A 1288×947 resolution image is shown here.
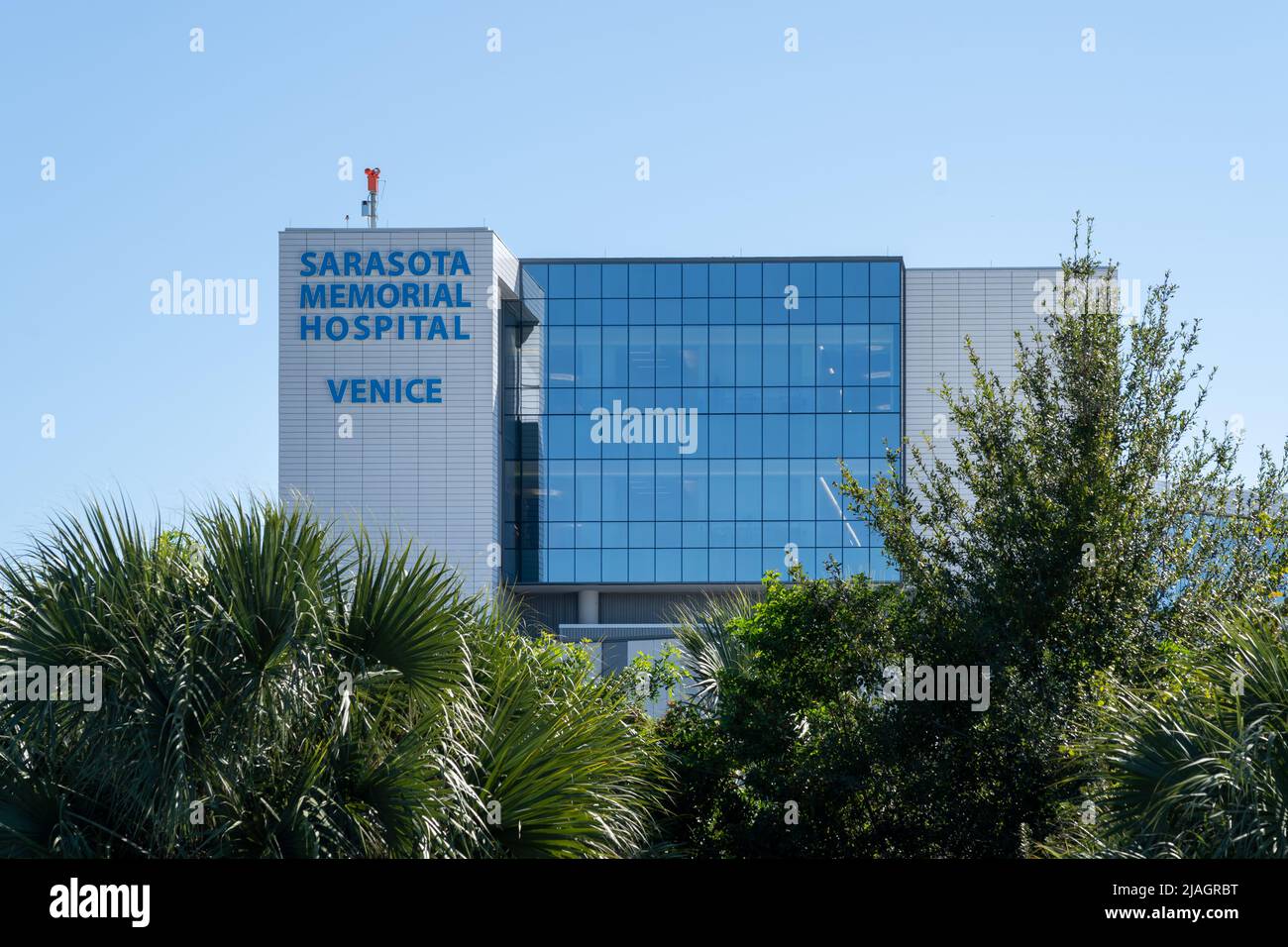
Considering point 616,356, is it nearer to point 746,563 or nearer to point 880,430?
point 746,563

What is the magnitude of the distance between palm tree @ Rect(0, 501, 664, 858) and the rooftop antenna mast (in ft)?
144

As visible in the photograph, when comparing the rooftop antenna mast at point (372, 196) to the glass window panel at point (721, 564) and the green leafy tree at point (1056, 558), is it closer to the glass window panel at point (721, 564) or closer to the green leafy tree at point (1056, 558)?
the glass window panel at point (721, 564)

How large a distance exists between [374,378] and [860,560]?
64.7 feet

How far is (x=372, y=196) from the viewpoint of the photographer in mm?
51750

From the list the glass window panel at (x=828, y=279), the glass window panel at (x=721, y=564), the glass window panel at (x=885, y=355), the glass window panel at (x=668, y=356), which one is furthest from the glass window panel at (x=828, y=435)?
the glass window panel at (x=668, y=356)

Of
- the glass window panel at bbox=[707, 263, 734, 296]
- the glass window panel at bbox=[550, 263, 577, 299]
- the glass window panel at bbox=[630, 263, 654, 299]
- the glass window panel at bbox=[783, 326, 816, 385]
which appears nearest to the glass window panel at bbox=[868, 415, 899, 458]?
the glass window panel at bbox=[783, 326, 816, 385]

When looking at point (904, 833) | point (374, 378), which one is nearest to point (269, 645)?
point (904, 833)

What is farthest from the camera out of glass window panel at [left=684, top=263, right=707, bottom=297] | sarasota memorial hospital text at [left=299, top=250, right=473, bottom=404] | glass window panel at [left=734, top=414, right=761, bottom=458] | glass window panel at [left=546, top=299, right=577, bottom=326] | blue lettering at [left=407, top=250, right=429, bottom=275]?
glass window panel at [left=546, top=299, right=577, bottom=326]

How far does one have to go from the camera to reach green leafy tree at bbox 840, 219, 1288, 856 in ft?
38.6

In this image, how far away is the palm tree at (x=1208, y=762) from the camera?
7.13m

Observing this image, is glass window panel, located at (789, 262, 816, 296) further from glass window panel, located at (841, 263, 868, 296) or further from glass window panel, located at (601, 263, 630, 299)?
glass window panel, located at (601, 263, 630, 299)
